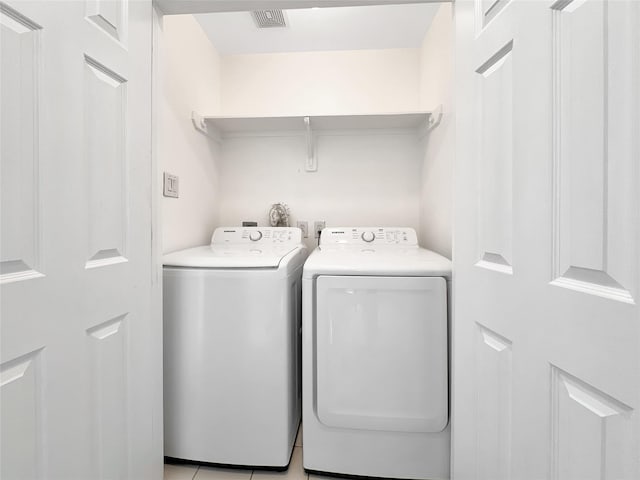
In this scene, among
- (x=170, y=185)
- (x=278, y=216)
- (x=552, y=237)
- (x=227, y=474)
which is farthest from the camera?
(x=278, y=216)

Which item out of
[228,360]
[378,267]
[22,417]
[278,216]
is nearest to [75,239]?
[22,417]

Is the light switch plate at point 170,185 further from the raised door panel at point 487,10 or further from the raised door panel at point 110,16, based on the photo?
the raised door panel at point 487,10

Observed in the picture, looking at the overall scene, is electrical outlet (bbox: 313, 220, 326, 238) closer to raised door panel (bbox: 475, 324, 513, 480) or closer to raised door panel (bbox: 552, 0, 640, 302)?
raised door panel (bbox: 475, 324, 513, 480)

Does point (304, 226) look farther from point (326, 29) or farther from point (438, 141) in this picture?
point (326, 29)

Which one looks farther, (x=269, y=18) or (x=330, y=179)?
(x=330, y=179)

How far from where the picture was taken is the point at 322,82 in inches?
92.5

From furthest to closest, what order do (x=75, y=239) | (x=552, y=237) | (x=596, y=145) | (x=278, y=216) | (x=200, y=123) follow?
(x=278, y=216), (x=200, y=123), (x=75, y=239), (x=552, y=237), (x=596, y=145)

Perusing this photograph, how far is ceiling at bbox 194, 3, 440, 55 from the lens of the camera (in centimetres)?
190

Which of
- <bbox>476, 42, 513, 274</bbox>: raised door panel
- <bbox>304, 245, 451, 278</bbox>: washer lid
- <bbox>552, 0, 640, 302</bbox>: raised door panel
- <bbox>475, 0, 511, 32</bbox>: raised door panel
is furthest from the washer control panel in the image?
<bbox>552, 0, 640, 302</bbox>: raised door panel

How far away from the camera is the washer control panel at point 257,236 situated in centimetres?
211

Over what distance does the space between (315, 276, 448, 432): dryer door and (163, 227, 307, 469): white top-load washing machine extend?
196 millimetres

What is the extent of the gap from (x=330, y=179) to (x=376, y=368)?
1.41 meters

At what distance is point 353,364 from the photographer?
1.37 meters

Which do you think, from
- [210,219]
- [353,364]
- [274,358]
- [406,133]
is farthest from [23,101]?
[406,133]
